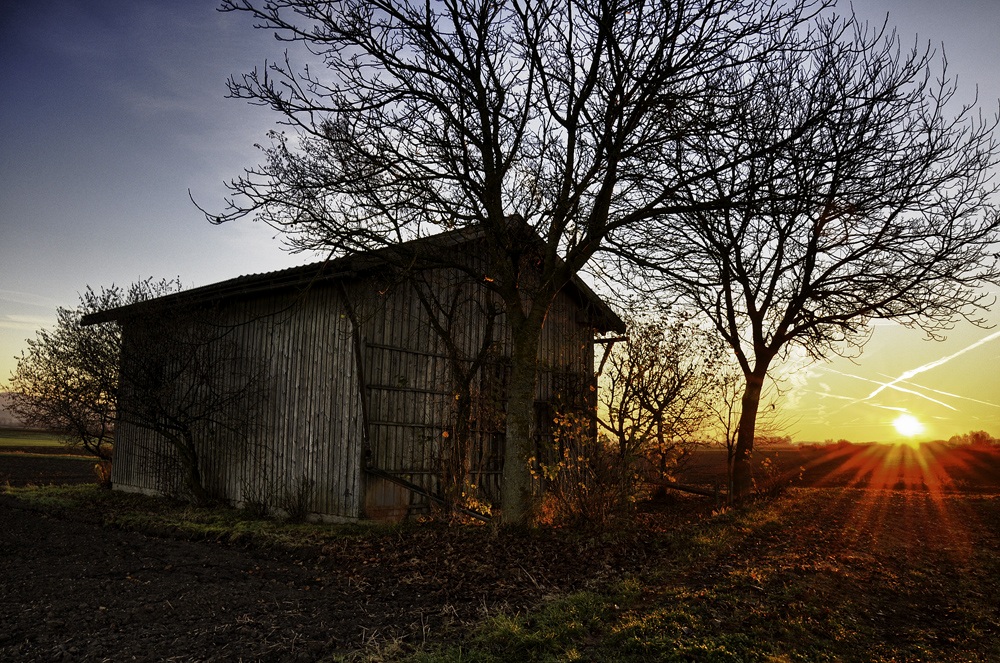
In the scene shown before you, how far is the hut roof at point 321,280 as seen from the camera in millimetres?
10406

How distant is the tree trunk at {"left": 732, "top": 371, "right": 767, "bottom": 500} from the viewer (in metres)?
14.5

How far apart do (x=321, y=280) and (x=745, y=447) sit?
9747 millimetres

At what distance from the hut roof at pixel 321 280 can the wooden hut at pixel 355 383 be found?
0.17 ft

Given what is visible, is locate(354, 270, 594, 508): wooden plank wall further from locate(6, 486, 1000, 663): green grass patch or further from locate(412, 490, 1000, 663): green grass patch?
locate(412, 490, 1000, 663): green grass patch

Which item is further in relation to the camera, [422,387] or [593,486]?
[422,387]

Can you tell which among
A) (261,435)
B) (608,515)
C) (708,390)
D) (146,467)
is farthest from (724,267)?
(146,467)

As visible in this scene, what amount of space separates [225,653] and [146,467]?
40.9 feet

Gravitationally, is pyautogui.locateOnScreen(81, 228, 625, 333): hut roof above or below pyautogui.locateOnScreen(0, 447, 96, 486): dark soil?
above

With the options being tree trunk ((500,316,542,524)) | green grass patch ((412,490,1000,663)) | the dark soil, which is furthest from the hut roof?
the dark soil

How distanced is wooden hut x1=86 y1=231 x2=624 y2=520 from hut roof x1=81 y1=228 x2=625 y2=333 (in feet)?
0.17

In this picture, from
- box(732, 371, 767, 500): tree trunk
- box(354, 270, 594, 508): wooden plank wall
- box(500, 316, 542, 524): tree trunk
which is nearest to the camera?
box(500, 316, 542, 524): tree trunk

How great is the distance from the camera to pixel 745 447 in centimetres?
1459

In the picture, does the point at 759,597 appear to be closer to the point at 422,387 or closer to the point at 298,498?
the point at 422,387

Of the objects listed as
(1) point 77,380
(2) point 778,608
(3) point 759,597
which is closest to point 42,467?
(1) point 77,380
